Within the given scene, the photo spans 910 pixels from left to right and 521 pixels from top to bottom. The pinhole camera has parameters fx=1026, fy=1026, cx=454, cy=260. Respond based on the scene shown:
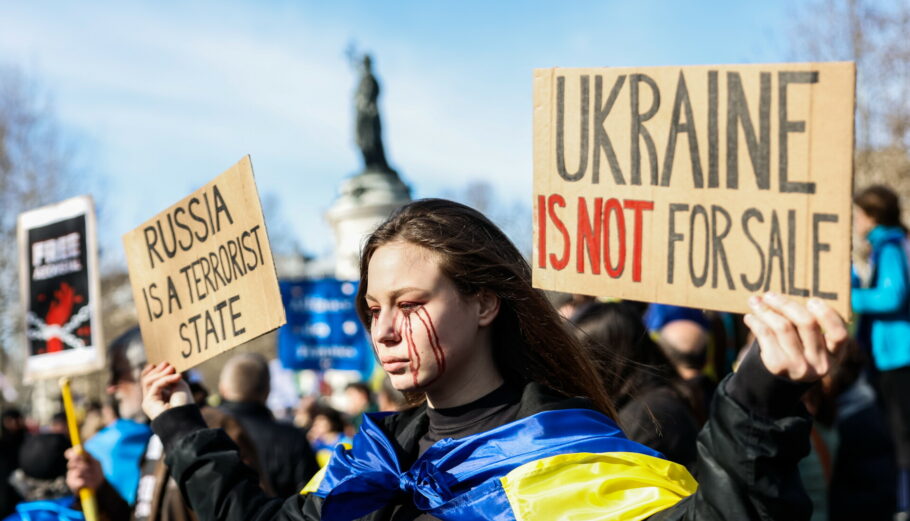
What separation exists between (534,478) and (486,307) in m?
0.48

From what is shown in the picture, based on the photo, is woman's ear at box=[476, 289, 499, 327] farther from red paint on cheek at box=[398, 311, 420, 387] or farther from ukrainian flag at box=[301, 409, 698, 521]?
ukrainian flag at box=[301, 409, 698, 521]

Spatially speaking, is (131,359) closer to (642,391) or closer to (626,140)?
(642,391)

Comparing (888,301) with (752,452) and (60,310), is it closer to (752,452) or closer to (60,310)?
(60,310)

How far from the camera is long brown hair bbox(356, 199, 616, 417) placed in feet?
8.09

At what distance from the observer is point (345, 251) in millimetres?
21688

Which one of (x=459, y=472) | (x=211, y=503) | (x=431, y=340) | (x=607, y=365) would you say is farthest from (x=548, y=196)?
(x=607, y=365)

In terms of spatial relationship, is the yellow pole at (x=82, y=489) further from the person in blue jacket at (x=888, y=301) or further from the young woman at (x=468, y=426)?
the person in blue jacket at (x=888, y=301)

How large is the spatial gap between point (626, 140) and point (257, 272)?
1241 millimetres

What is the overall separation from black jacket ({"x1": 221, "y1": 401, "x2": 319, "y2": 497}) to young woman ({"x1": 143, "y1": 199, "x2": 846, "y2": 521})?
9.08 ft

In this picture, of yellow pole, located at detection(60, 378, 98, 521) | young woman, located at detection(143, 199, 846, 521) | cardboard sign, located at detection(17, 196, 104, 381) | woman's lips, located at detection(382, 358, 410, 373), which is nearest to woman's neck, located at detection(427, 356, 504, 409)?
young woman, located at detection(143, 199, 846, 521)

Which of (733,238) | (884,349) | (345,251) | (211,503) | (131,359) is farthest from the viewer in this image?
(345,251)

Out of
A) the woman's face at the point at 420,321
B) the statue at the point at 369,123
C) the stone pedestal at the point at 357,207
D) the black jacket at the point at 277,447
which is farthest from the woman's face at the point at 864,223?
the statue at the point at 369,123

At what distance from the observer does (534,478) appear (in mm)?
2176

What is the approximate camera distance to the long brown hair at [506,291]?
2467 mm
